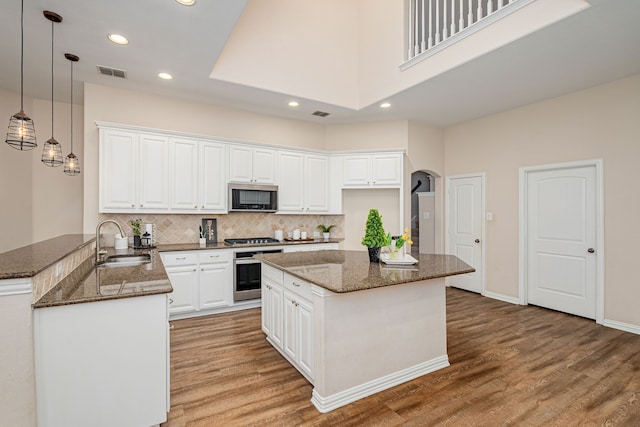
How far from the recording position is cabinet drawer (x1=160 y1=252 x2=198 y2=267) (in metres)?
3.84

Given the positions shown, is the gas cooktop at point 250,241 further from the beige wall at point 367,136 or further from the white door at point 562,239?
the white door at point 562,239

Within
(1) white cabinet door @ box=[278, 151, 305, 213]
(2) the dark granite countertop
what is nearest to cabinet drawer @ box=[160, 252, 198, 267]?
(2) the dark granite countertop

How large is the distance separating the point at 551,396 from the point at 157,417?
2.79 metres

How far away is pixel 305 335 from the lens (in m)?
2.44

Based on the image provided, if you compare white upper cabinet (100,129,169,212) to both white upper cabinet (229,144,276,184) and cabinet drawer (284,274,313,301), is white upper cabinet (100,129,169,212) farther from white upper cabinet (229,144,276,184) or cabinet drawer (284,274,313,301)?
cabinet drawer (284,274,313,301)

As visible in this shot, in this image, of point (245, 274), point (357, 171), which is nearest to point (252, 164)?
point (245, 274)

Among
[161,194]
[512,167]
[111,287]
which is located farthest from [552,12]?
[161,194]

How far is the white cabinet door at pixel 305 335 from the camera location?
7.76 ft

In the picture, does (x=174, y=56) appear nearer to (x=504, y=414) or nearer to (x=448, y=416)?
(x=448, y=416)

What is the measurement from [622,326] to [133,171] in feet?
20.7

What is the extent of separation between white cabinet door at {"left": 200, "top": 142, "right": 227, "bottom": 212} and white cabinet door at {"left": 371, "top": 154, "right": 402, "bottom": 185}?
244 centimetres

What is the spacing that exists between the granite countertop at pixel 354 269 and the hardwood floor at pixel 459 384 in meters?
0.90

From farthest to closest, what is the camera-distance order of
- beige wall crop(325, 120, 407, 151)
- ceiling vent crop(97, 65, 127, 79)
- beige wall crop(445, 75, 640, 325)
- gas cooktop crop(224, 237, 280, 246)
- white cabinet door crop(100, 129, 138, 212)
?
beige wall crop(325, 120, 407, 151) < gas cooktop crop(224, 237, 280, 246) < white cabinet door crop(100, 129, 138, 212) < beige wall crop(445, 75, 640, 325) < ceiling vent crop(97, 65, 127, 79)

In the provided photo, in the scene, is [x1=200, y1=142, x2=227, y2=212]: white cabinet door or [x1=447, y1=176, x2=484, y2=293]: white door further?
[x1=447, y1=176, x2=484, y2=293]: white door
